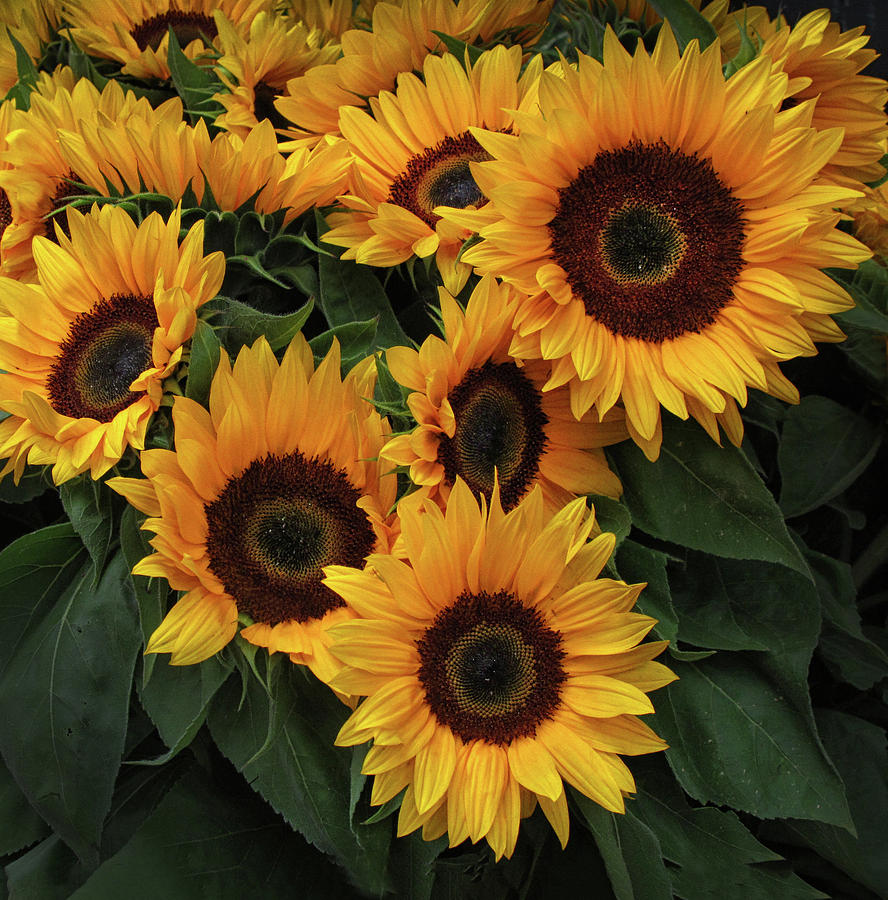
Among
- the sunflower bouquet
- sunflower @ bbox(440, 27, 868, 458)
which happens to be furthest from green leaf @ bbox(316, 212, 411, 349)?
sunflower @ bbox(440, 27, 868, 458)

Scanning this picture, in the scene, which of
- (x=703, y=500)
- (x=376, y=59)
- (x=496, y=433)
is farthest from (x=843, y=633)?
(x=376, y=59)

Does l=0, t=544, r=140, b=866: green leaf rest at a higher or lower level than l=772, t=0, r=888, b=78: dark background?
lower

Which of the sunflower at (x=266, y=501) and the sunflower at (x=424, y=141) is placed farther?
the sunflower at (x=424, y=141)

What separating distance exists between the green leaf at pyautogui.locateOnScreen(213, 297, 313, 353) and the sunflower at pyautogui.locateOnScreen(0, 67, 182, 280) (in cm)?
10

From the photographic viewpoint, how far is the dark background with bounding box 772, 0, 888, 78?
0.99 m

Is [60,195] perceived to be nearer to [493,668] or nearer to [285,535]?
[285,535]

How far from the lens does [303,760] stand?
59cm

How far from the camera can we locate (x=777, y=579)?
2.18 feet

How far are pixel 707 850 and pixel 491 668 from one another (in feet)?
0.76

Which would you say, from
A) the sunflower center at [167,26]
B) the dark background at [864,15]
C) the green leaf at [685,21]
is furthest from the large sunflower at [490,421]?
the dark background at [864,15]

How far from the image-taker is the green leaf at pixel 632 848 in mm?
548

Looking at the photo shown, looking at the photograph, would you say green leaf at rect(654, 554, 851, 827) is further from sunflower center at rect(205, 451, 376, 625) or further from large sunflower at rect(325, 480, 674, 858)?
sunflower center at rect(205, 451, 376, 625)

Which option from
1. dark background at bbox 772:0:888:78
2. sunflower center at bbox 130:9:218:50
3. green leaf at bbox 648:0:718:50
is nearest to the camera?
green leaf at bbox 648:0:718:50

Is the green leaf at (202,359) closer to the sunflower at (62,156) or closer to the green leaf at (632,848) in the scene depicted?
the sunflower at (62,156)
